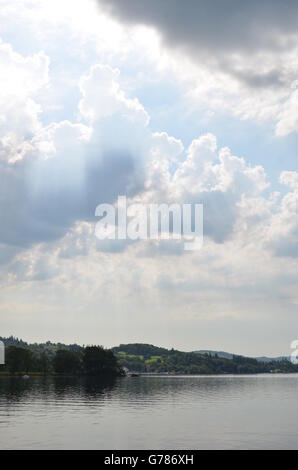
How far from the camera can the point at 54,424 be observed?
8719 cm

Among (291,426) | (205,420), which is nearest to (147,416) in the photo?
(205,420)

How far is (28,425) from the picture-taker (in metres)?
85.2

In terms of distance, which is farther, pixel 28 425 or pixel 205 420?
pixel 205 420
